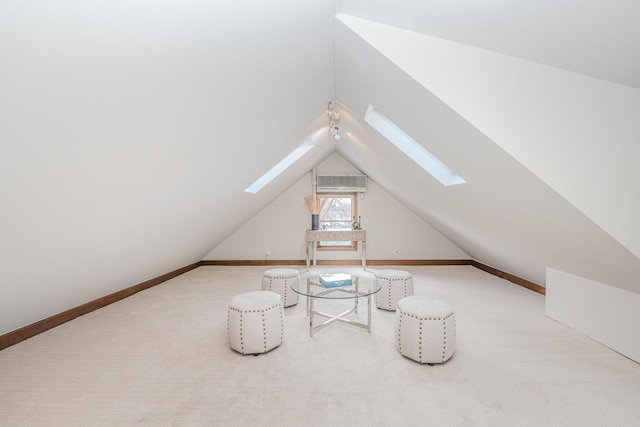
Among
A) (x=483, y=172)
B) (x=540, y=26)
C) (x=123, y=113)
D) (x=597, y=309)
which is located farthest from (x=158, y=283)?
(x=597, y=309)

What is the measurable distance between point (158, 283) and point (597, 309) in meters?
5.55

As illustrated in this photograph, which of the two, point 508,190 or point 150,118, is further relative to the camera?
point 508,190

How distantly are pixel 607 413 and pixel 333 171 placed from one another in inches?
203

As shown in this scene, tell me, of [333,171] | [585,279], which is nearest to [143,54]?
[585,279]

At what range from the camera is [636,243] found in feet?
5.58

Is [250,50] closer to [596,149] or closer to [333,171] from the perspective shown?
[596,149]

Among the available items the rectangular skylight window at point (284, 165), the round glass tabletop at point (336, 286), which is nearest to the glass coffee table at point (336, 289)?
the round glass tabletop at point (336, 286)

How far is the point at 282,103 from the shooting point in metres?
2.40

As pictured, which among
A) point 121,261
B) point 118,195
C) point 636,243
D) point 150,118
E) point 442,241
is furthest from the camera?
point 442,241

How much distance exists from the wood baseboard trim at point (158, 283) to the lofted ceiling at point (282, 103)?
0.56ft

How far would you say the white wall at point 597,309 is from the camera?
239cm

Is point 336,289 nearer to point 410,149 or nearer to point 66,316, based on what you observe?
point 410,149

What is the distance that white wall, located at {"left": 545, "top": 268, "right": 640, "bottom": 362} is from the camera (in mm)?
2391

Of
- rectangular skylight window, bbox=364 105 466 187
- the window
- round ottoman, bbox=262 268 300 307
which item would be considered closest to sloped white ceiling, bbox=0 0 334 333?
rectangular skylight window, bbox=364 105 466 187
